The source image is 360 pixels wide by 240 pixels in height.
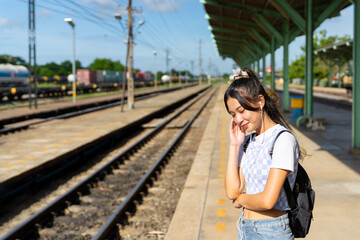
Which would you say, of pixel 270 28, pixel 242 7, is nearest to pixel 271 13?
pixel 270 28

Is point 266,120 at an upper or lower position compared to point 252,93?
lower

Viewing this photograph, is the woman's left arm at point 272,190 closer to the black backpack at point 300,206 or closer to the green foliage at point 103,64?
the black backpack at point 300,206

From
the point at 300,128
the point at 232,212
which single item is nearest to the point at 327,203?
the point at 232,212

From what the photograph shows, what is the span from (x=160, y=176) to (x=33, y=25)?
55.2ft

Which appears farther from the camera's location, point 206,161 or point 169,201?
point 206,161

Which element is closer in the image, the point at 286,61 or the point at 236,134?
the point at 236,134

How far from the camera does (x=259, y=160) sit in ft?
7.09

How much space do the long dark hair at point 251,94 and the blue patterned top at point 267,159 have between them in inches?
3.7

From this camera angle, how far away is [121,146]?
13859mm

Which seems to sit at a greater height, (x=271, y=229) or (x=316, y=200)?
(x=271, y=229)

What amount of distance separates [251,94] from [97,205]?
18.7ft

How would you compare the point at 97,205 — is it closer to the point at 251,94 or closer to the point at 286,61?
the point at 251,94

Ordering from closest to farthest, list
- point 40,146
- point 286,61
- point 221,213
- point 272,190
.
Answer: point 272,190 → point 221,213 → point 40,146 → point 286,61

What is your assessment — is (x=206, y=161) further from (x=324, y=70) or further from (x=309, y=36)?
(x=324, y=70)
